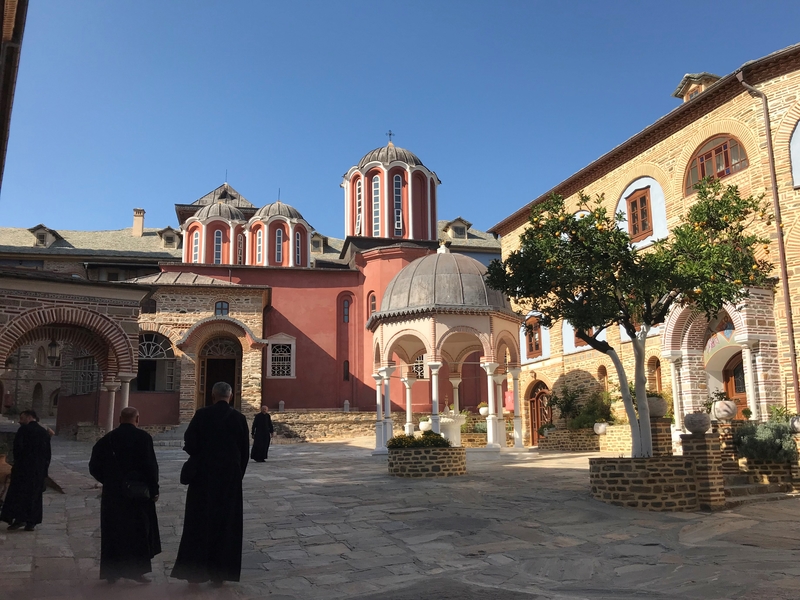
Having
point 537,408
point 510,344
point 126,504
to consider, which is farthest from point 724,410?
point 537,408

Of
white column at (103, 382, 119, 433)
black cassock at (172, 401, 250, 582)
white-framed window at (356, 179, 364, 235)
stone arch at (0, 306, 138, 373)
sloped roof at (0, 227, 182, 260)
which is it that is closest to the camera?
black cassock at (172, 401, 250, 582)

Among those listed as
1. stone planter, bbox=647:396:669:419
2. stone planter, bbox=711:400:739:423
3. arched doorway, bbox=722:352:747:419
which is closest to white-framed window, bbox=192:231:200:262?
arched doorway, bbox=722:352:747:419

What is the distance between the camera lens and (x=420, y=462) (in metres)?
11.9

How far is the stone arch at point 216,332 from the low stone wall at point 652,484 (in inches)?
703

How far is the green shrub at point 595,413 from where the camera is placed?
19.1m

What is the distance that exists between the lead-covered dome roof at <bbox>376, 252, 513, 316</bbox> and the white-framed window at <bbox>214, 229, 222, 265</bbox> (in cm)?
1669

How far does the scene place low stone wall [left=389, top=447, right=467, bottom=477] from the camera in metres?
11.8

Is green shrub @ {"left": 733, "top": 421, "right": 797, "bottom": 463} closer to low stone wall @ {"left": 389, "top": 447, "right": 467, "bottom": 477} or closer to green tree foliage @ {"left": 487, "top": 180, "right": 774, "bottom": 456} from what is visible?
green tree foliage @ {"left": 487, "top": 180, "right": 774, "bottom": 456}

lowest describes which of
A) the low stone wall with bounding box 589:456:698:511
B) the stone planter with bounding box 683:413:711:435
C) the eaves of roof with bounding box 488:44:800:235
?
the low stone wall with bounding box 589:456:698:511

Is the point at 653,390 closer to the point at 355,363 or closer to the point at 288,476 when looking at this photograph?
the point at 288,476

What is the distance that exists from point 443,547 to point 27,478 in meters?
4.39

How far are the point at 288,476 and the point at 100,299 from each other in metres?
4.54

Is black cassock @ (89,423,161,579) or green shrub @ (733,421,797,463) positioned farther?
green shrub @ (733,421,797,463)

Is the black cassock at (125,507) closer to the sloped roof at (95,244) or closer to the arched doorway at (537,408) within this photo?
the arched doorway at (537,408)
